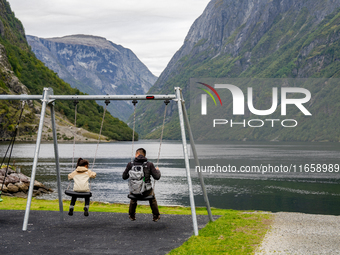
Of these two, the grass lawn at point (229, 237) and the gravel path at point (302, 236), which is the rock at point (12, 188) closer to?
the grass lawn at point (229, 237)

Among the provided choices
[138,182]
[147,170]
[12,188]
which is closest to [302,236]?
[147,170]

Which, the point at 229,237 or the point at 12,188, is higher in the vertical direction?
the point at 229,237

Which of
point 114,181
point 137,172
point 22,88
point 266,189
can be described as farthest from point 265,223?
point 22,88

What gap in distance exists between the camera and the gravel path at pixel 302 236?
10.5m

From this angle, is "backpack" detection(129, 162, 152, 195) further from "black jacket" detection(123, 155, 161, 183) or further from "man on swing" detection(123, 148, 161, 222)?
"black jacket" detection(123, 155, 161, 183)

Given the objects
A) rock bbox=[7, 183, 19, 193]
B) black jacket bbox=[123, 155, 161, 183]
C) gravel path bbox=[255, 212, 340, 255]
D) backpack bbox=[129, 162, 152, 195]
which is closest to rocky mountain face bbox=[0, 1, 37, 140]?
rock bbox=[7, 183, 19, 193]

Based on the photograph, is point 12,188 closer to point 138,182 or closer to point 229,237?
point 138,182

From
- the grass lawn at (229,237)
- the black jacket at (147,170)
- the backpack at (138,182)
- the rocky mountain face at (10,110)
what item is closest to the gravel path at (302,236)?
the grass lawn at (229,237)

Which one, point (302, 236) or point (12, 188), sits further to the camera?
point (12, 188)

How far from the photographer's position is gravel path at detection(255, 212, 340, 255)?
1052cm

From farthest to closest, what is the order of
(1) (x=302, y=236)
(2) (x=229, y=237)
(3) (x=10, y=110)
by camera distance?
1. (3) (x=10, y=110)
2. (1) (x=302, y=236)
3. (2) (x=229, y=237)

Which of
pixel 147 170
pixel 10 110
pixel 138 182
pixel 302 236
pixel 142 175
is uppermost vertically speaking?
pixel 10 110

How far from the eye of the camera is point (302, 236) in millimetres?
12266

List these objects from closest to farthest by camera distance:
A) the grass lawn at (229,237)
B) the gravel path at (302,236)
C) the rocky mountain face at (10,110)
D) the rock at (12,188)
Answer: the grass lawn at (229,237)
the gravel path at (302,236)
the rock at (12,188)
the rocky mountain face at (10,110)
